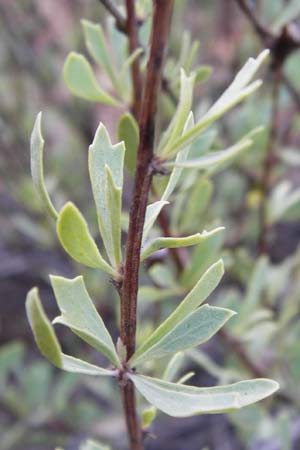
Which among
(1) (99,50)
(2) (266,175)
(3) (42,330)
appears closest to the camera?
(3) (42,330)

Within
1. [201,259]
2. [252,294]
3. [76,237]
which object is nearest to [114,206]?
[76,237]

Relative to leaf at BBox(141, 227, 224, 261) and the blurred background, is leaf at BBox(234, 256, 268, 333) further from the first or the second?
leaf at BBox(141, 227, 224, 261)

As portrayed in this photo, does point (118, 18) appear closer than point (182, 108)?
No

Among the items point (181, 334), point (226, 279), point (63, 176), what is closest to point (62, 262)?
point (63, 176)

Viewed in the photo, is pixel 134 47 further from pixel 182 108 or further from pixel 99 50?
pixel 182 108

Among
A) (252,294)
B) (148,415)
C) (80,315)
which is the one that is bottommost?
(252,294)
